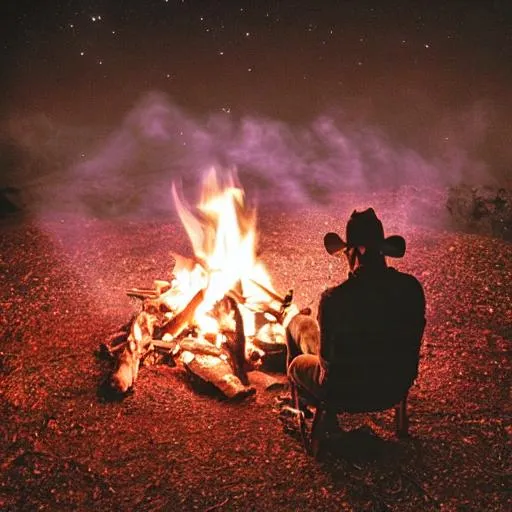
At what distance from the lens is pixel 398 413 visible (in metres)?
4.05

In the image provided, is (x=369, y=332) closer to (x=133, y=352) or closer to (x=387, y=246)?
(x=387, y=246)

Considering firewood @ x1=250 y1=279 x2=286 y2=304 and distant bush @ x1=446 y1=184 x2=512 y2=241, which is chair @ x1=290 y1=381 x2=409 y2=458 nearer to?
firewood @ x1=250 y1=279 x2=286 y2=304

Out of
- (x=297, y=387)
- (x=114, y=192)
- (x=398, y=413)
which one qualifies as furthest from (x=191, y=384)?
(x=114, y=192)

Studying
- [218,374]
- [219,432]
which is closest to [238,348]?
[218,374]

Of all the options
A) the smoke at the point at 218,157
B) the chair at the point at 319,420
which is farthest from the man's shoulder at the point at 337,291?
the smoke at the point at 218,157

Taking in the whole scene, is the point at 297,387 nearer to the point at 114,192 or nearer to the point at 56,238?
the point at 56,238

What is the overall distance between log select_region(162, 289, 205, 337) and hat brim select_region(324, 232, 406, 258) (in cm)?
229

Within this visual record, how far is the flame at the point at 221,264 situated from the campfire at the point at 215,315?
13 millimetres

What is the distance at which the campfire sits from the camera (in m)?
4.95

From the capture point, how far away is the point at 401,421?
13.3ft

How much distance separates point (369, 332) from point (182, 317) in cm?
270

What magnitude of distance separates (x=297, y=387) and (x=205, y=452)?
98 cm

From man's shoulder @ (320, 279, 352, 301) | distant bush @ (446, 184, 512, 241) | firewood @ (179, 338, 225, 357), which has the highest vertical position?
distant bush @ (446, 184, 512, 241)

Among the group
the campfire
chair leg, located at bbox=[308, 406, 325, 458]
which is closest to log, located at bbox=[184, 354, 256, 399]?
the campfire
